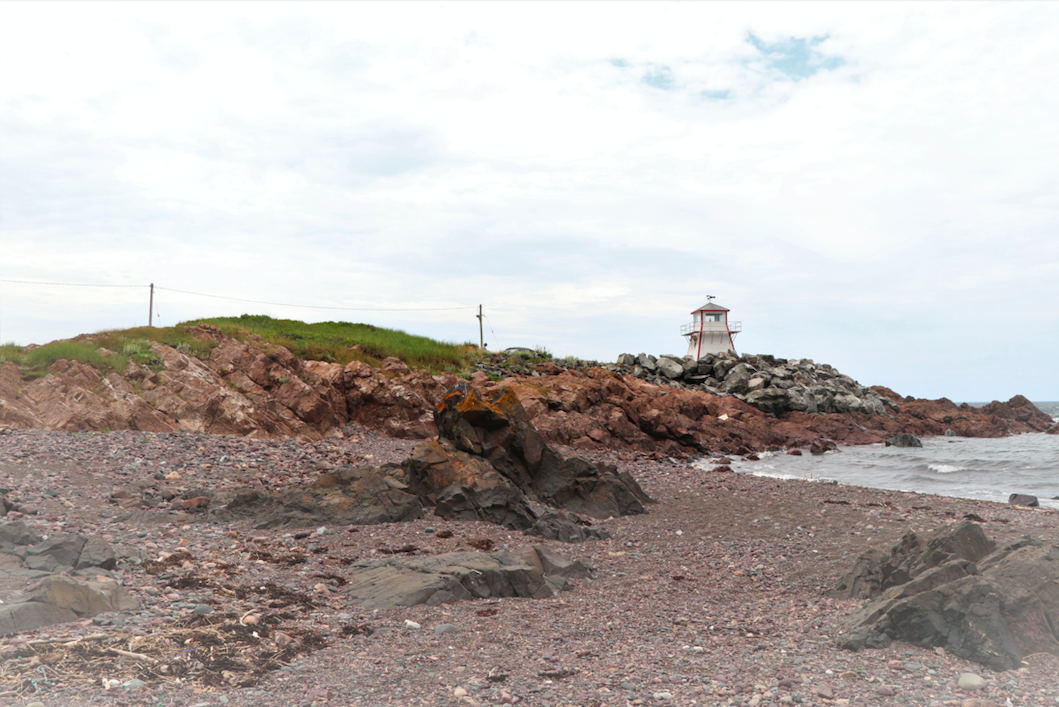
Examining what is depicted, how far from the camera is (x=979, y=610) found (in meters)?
6.38

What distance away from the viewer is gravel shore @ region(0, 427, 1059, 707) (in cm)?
538

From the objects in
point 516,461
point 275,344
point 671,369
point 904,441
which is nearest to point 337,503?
point 516,461

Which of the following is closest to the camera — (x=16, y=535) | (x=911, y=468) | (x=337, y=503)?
(x=16, y=535)

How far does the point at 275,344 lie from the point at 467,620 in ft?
75.0

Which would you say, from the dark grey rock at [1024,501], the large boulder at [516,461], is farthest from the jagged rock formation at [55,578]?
the dark grey rock at [1024,501]

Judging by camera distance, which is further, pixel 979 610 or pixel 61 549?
pixel 61 549

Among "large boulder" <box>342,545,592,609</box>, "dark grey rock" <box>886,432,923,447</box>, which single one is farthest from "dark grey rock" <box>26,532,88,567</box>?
"dark grey rock" <box>886,432,923,447</box>

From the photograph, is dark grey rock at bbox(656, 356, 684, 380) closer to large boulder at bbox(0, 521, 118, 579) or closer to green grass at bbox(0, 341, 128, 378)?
green grass at bbox(0, 341, 128, 378)

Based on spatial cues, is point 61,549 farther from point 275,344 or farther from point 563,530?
point 275,344

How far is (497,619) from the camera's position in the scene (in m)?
7.53

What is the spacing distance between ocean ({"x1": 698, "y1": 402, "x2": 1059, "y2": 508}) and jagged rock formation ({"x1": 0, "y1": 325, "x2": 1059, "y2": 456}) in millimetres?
3132

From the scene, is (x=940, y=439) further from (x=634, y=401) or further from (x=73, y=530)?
(x=73, y=530)

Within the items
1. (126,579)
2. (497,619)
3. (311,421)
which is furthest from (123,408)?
(497,619)

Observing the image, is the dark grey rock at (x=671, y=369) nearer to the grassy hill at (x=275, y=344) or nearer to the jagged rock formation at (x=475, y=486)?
the grassy hill at (x=275, y=344)
